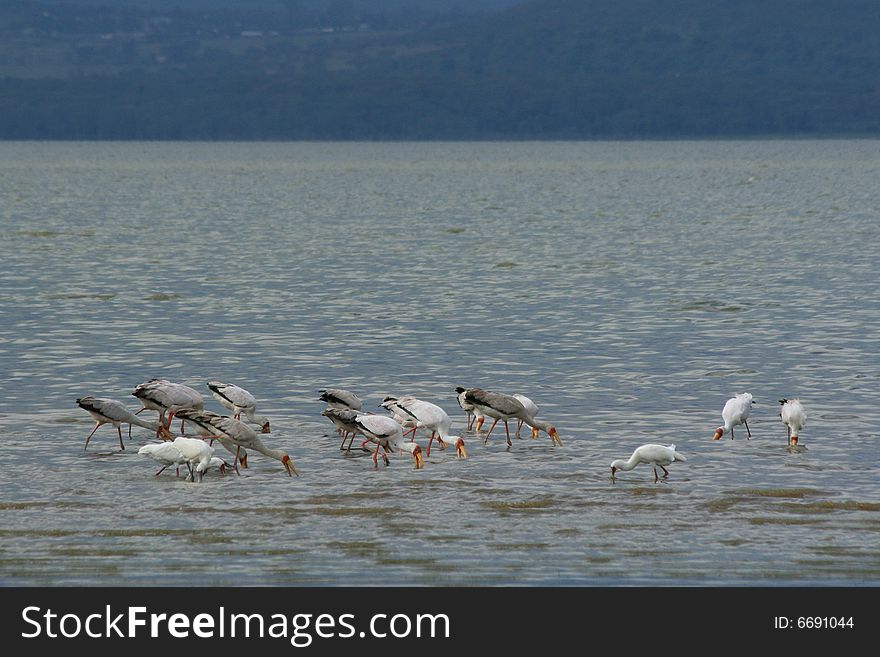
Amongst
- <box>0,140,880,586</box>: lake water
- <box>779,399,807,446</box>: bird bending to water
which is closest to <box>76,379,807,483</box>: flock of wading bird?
<box>779,399,807,446</box>: bird bending to water

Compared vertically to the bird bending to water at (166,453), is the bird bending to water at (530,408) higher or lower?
higher

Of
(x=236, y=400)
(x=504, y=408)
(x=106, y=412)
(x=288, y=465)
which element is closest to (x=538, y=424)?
(x=504, y=408)

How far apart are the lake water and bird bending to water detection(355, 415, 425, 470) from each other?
43 cm

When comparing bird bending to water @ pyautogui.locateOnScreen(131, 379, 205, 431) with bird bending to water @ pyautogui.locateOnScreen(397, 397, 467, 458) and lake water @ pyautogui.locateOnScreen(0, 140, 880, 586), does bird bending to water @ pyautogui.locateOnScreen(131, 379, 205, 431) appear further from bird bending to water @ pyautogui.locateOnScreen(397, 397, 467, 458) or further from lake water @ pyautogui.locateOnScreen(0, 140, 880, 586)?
bird bending to water @ pyautogui.locateOnScreen(397, 397, 467, 458)

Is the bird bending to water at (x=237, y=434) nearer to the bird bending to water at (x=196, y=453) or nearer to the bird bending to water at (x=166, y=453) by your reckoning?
the bird bending to water at (x=196, y=453)

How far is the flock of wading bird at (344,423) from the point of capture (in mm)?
22578

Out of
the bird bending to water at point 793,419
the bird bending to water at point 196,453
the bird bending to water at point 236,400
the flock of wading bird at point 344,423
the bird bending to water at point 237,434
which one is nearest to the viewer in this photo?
the bird bending to water at point 196,453

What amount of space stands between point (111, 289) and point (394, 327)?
14.6 meters

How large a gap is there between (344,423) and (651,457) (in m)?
4.99

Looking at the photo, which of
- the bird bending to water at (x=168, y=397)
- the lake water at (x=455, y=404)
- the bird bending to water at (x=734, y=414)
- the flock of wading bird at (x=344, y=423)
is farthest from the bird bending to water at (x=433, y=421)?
the bird bending to water at (x=734, y=414)

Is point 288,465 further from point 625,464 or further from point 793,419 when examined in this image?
point 793,419

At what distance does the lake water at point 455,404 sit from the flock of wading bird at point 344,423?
358mm

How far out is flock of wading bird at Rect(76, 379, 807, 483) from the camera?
2258 centimetres

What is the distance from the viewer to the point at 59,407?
2884cm
